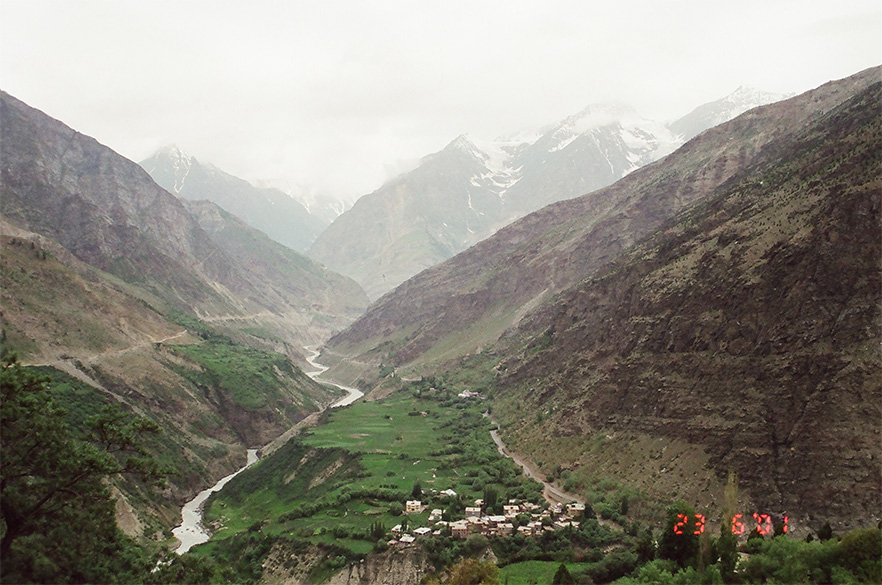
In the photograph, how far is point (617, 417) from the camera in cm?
7188

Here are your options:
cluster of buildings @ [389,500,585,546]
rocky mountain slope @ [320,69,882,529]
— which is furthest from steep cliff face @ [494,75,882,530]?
cluster of buildings @ [389,500,585,546]

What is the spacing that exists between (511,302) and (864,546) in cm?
13936

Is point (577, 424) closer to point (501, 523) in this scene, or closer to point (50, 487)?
point (501, 523)

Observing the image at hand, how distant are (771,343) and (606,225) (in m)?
101

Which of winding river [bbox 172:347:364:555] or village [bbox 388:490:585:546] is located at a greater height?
winding river [bbox 172:347:364:555]

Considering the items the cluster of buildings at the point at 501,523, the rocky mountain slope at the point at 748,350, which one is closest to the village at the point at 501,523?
the cluster of buildings at the point at 501,523

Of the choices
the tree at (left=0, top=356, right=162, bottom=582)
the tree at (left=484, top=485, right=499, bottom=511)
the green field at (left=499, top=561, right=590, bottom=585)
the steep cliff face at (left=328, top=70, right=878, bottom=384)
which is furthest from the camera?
the steep cliff face at (left=328, top=70, right=878, bottom=384)

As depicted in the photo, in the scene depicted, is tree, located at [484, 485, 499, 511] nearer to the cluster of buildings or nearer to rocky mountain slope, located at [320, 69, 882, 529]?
the cluster of buildings

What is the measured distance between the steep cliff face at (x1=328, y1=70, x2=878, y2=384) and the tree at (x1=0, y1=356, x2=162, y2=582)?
110 metres

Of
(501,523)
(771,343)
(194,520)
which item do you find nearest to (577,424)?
(501,523)

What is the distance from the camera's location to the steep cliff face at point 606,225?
420ft

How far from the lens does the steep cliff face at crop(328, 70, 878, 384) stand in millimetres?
128000

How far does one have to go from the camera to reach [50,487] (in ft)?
76.3

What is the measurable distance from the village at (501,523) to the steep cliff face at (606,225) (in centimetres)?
7687
